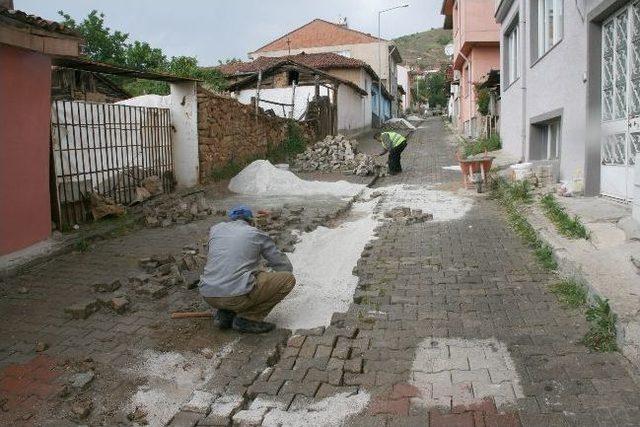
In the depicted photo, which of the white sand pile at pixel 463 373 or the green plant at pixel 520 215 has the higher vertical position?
the green plant at pixel 520 215

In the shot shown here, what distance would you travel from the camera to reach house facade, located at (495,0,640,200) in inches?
295

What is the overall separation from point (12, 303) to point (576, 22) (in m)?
8.87

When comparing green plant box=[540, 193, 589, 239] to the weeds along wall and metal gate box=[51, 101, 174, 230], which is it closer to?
metal gate box=[51, 101, 174, 230]

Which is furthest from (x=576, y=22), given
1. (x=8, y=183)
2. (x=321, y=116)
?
(x=321, y=116)

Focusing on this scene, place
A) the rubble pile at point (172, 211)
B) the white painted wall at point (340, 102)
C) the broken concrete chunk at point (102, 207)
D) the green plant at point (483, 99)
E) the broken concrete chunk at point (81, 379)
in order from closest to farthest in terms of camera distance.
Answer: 1. the broken concrete chunk at point (81, 379)
2. the broken concrete chunk at point (102, 207)
3. the rubble pile at point (172, 211)
4. the green plant at point (483, 99)
5. the white painted wall at point (340, 102)

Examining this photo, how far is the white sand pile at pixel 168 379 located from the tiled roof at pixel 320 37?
42296mm

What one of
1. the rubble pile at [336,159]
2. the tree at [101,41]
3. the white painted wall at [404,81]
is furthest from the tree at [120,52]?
the white painted wall at [404,81]

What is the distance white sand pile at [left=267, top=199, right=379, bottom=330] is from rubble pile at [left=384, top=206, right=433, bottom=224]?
328 mm

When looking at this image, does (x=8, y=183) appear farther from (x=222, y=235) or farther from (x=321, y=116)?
(x=321, y=116)

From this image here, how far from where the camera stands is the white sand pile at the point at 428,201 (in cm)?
999

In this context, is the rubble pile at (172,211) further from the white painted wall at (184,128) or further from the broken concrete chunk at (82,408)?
the broken concrete chunk at (82,408)

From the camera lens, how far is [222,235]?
4.93 metres

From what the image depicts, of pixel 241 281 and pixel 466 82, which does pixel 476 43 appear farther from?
pixel 241 281

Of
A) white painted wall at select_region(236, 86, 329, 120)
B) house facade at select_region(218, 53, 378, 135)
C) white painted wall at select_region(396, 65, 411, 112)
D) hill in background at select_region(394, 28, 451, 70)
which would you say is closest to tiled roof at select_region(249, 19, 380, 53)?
house facade at select_region(218, 53, 378, 135)
